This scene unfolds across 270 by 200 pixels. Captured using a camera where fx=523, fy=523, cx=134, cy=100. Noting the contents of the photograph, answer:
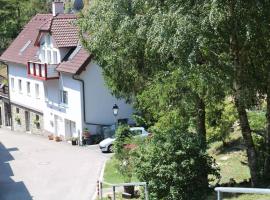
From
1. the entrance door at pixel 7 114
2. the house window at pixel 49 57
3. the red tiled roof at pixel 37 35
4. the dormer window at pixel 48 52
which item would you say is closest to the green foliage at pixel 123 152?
the red tiled roof at pixel 37 35

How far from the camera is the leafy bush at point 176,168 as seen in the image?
49.9 feet

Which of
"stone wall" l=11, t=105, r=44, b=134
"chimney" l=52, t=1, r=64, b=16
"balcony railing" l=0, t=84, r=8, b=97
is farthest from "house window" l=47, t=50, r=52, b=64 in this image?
"balcony railing" l=0, t=84, r=8, b=97

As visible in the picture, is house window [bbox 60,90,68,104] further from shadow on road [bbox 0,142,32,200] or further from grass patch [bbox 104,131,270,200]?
grass patch [bbox 104,131,270,200]

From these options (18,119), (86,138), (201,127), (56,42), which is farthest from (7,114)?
(201,127)

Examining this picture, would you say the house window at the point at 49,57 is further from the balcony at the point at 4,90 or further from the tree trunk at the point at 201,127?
the tree trunk at the point at 201,127

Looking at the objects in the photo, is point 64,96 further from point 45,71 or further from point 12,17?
point 12,17

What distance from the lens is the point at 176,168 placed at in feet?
49.8

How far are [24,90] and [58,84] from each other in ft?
23.8

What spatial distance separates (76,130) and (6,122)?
17.6m

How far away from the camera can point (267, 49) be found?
14.4 m

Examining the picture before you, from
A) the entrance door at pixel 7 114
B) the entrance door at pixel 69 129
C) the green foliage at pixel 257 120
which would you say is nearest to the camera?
the green foliage at pixel 257 120

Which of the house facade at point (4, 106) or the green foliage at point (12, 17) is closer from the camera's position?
the house facade at point (4, 106)

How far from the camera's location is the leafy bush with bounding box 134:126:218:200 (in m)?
15.2

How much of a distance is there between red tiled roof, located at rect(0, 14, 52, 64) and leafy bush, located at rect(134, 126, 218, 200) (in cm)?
3086
